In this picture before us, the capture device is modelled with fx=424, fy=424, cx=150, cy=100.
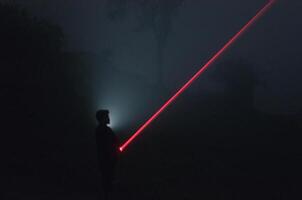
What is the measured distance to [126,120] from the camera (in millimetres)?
21922

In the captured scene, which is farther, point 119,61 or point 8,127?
point 119,61

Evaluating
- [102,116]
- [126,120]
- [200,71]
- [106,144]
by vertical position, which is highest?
[200,71]

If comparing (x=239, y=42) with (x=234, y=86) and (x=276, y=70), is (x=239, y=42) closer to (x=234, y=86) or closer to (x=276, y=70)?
(x=276, y=70)

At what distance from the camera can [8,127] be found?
1553 cm

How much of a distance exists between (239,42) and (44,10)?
73.5 feet

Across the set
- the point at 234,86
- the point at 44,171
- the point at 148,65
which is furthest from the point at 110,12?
the point at 44,171

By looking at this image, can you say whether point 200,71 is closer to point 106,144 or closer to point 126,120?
point 126,120

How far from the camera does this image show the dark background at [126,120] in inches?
526

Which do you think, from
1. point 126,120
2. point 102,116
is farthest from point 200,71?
point 102,116

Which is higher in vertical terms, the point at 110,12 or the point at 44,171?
the point at 110,12

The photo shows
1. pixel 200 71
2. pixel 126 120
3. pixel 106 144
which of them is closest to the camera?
pixel 106 144

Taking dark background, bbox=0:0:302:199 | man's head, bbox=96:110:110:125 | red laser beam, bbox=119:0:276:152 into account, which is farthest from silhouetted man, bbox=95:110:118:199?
dark background, bbox=0:0:302:199

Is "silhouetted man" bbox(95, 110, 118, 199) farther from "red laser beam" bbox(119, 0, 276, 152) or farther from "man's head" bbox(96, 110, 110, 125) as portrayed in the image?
"red laser beam" bbox(119, 0, 276, 152)

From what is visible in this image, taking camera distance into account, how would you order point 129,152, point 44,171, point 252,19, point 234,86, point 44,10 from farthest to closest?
point 252,19 < point 44,10 < point 234,86 < point 129,152 < point 44,171
